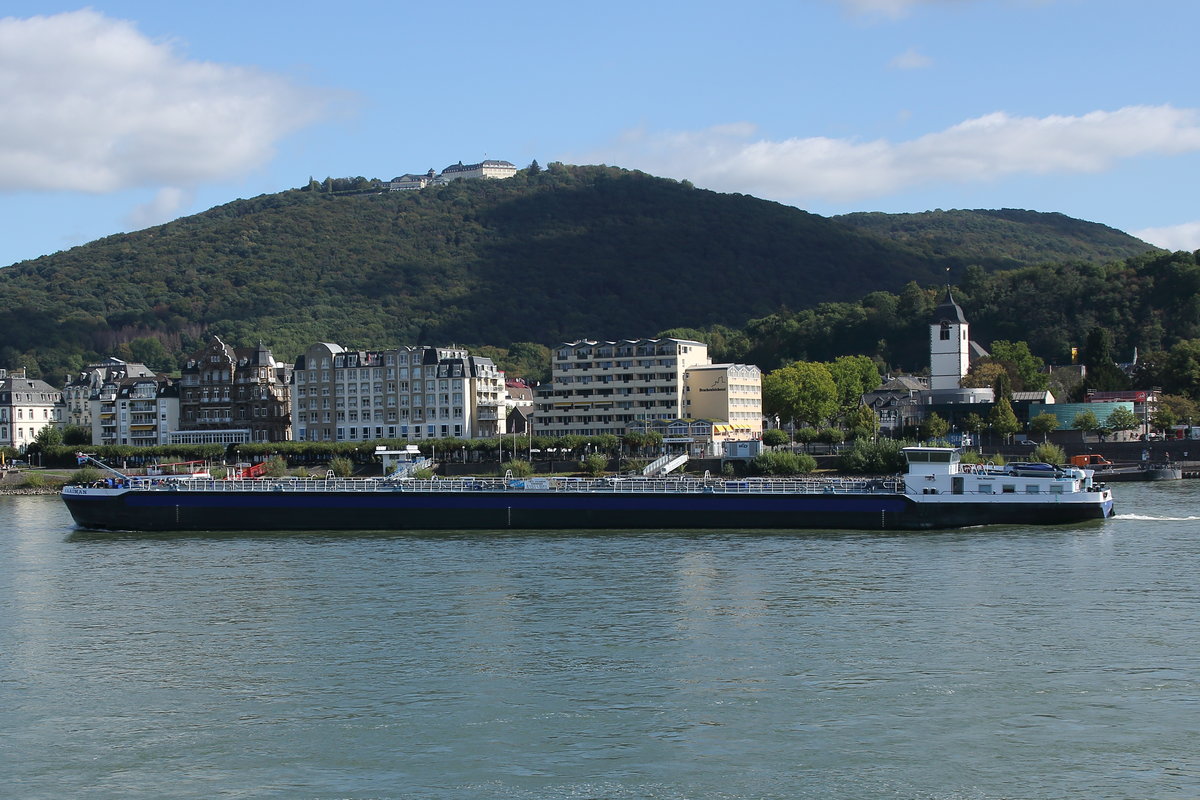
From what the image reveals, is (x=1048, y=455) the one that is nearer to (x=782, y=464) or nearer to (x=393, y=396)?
(x=782, y=464)

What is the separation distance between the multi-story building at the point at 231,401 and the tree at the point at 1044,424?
66.9 meters

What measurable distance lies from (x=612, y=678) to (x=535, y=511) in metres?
32.9

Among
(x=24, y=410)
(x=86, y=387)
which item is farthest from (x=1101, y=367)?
(x=24, y=410)

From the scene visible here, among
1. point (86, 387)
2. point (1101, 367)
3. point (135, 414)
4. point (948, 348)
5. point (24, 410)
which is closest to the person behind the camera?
point (1101, 367)

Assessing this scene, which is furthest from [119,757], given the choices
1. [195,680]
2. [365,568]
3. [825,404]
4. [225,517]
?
[825,404]

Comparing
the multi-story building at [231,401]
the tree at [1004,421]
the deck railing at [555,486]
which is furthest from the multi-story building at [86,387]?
the tree at [1004,421]

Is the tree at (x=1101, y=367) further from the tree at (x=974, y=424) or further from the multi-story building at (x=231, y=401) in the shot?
the multi-story building at (x=231, y=401)

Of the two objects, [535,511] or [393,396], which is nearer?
[535,511]

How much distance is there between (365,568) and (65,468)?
79.3 m

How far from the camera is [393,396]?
11838cm

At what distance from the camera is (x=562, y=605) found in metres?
36.9

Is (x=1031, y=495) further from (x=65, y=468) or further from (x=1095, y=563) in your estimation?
(x=65, y=468)

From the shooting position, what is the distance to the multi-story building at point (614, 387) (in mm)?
116812

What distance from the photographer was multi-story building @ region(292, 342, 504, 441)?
385 ft
